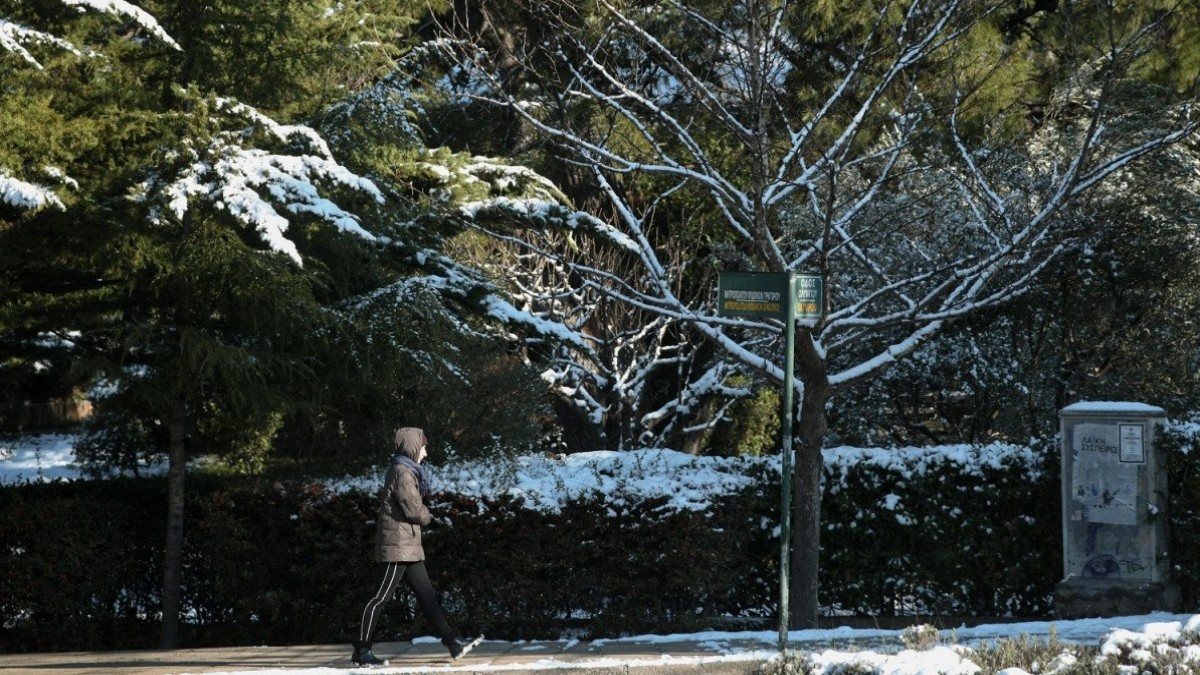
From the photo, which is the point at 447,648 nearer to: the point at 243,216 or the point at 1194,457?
the point at 243,216

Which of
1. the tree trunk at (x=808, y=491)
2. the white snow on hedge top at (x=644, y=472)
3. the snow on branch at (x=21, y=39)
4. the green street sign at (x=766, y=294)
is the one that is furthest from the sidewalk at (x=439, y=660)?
the snow on branch at (x=21, y=39)

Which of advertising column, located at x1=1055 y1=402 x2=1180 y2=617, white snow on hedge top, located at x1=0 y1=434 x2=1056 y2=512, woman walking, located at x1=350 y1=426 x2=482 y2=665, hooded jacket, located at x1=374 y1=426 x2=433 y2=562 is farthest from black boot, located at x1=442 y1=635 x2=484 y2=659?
advertising column, located at x1=1055 y1=402 x2=1180 y2=617

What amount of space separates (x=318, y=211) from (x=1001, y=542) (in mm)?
5948

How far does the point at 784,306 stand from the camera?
26.9ft

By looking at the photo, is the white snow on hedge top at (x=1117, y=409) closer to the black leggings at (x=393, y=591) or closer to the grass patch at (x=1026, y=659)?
the grass patch at (x=1026, y=659)

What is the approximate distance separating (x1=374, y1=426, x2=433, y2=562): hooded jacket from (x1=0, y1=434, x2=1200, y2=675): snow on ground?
74 cm

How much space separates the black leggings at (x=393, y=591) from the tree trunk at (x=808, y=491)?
2.70 m

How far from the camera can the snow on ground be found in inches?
280

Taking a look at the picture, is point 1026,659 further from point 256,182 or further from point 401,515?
point 256,182

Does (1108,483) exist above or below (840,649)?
above

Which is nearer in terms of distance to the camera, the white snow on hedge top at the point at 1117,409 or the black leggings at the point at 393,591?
the black leggings at the point at 393,591

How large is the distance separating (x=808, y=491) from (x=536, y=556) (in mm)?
2088

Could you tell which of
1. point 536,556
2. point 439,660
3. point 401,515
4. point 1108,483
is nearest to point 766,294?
point 401,515

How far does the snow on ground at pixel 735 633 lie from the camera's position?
712 cm
